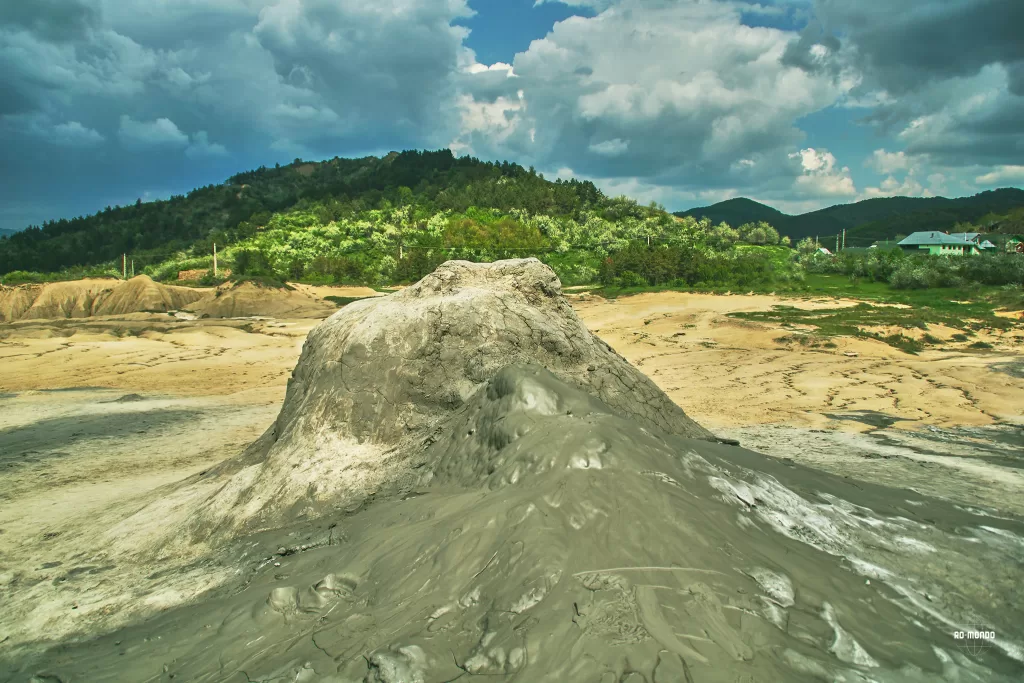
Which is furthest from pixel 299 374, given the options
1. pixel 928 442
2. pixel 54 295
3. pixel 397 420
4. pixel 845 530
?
pixel 54 295

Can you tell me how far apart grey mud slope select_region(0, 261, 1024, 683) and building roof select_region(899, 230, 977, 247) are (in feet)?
212

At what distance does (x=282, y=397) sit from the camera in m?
12.5

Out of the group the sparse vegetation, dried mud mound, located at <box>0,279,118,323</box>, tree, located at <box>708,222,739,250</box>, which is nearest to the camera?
the sparse vegetation

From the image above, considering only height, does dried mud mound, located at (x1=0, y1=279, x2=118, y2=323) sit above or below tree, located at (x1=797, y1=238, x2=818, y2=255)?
below

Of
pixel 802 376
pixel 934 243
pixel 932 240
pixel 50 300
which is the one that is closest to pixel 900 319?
pixel 802 376

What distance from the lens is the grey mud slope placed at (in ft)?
8.28

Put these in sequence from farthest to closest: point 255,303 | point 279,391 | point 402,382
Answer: point 255,303 → point 279,391 → point 402,382

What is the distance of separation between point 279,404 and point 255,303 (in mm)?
12687

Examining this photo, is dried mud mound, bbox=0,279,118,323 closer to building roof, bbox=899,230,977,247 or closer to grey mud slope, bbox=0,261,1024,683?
grey mud slope, bbox=0,261,1024,683

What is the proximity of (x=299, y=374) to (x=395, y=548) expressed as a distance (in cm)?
353

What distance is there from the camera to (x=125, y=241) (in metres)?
71.9

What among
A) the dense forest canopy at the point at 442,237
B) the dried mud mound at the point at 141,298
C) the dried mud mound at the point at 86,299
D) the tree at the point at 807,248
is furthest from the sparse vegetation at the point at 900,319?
the dried mud mound at the point at 86,299

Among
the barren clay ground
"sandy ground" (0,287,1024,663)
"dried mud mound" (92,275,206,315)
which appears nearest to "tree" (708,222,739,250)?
the barren clay ground

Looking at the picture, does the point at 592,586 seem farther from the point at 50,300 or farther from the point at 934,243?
the point at 934,243
